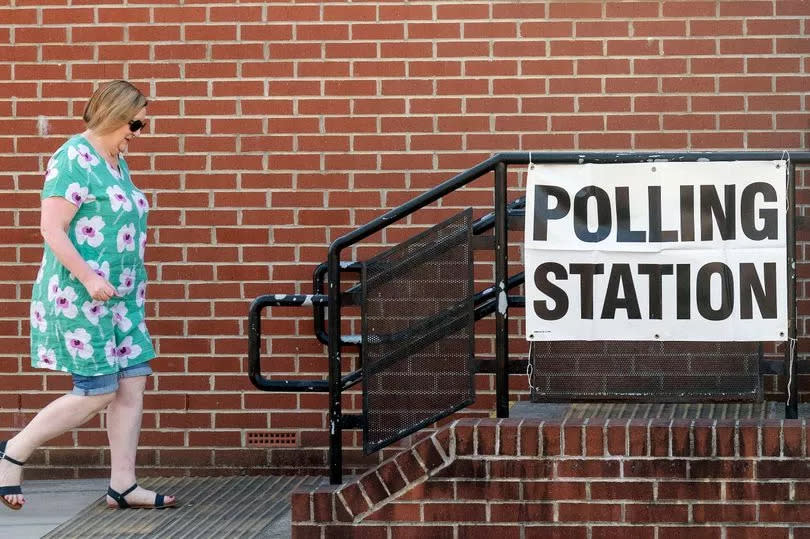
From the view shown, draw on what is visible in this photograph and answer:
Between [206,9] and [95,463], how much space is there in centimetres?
244

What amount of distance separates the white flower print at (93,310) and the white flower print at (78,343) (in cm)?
6

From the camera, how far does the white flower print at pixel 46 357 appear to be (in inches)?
248

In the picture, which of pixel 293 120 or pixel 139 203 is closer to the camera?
A: pixel 139 203

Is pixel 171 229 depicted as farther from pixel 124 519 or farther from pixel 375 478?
pixel 375 478

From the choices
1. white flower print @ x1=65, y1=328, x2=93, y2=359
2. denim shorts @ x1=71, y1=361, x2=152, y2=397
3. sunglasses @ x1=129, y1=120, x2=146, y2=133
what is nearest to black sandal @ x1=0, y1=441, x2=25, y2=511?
denim shorts @ x1=71, y1=361, x2=152, y2=397

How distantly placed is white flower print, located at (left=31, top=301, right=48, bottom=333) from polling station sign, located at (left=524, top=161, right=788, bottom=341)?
7.14ft

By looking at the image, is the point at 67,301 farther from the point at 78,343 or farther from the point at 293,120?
the point at 293,120

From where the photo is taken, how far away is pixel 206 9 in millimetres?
7406

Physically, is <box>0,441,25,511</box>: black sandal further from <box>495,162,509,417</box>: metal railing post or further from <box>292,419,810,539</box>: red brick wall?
<box>495,162,509,417</box>: metal railing post

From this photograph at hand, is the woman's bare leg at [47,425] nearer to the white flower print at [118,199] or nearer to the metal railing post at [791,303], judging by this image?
the white flower print at [118,199]

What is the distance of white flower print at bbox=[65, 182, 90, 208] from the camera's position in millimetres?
6180

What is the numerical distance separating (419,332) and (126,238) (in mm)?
1479

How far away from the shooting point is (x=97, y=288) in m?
6.07

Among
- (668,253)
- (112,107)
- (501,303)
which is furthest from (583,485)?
(112,107)
